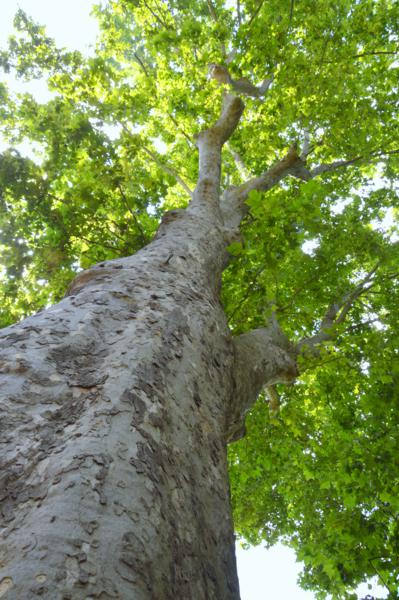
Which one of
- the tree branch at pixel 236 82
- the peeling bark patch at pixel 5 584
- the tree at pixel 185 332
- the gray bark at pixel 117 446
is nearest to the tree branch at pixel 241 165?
the tree at pixel 185 332

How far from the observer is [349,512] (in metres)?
3.71

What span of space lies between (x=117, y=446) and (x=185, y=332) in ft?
3.26

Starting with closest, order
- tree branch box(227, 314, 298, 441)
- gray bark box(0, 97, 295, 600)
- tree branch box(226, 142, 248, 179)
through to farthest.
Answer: gray bark box(0, 97, 295, 600), tree branch box(227, 314, 298, 441), tree branch box(226, 142, 248, 179)

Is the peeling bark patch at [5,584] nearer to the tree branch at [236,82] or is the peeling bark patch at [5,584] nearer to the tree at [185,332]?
the tree at [185,332]

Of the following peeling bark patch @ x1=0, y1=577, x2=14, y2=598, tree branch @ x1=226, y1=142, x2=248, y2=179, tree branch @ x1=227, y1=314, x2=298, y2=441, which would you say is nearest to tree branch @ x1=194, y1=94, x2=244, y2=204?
tree branch @ x1=227, y1=314, x2=298, y2=441

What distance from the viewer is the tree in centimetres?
112

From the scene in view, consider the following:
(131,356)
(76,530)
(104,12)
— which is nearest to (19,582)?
(76,530)

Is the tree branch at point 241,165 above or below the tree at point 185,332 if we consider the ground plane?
above

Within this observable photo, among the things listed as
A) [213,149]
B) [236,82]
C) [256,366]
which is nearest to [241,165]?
[236,82]

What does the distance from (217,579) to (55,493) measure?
652 millimetres

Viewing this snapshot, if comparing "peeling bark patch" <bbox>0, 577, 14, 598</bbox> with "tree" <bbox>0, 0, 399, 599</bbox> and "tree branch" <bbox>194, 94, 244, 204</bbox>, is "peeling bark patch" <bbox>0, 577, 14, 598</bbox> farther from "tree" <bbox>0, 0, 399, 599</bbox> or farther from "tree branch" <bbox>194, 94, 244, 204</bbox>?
"tree branch" <bbox>194, 94, 244, 204</bbox>

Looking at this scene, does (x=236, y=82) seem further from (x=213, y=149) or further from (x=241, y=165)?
(x=213, y=149)

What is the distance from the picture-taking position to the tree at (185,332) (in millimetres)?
1125

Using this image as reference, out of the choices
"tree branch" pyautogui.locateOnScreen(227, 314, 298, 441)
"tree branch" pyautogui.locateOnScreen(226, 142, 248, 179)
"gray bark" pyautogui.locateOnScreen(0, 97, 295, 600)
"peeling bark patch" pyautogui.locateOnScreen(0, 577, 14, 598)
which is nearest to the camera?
"peeling bark patch" pyautogui.locateOnScreen(0, 577, 14, 598)
